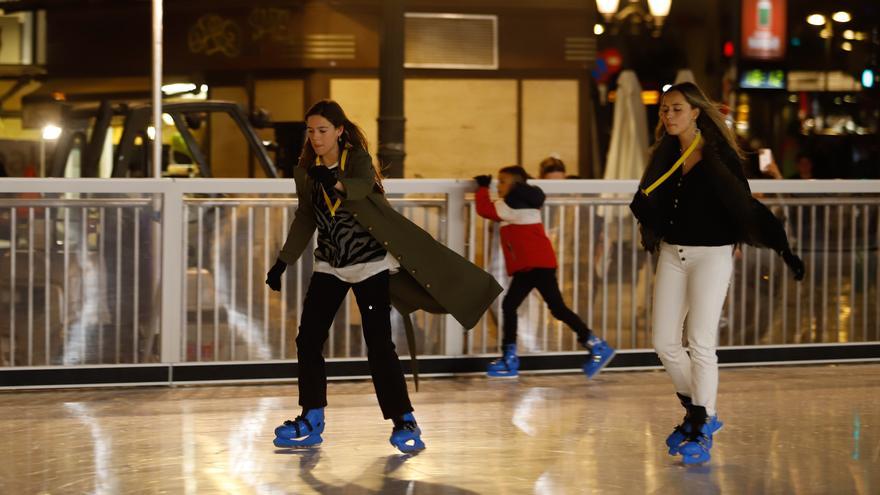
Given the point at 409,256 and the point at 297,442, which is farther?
the point at 297,442

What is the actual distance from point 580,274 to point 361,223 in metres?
3.30

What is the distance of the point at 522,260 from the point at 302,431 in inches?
109

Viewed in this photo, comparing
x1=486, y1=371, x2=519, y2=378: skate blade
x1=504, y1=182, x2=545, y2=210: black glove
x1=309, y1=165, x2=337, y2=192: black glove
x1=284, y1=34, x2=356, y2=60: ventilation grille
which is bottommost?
x1=486, y1=371, x2=519, y2=378: skate blade

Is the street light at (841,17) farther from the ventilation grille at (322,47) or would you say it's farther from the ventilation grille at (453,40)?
the ventilation grille at (322,47)

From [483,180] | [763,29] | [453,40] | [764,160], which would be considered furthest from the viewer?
[763,29]

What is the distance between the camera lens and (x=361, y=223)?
23.0 ft

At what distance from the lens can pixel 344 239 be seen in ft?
23.2

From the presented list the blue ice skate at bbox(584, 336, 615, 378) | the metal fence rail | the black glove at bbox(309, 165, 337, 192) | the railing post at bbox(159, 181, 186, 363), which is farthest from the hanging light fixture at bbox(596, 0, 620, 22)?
the black glove at bbox(309, 165, 337, 192)

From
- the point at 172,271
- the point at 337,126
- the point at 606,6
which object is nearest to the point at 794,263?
the point at 337,126

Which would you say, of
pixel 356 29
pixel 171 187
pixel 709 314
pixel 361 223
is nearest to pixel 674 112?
pixel 709 314

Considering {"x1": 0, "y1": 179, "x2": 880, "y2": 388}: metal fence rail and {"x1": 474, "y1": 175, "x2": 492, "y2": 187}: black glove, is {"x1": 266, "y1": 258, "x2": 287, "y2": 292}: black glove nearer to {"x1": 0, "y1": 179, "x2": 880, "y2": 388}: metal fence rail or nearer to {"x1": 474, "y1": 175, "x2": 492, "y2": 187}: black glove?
{"x1": 0, "y1": 179, "x2": 880, "y2": 388}: metal fence rail

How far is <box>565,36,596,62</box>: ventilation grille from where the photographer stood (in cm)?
1888

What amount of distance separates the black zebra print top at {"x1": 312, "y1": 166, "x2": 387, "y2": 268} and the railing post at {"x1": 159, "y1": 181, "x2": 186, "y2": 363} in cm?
231

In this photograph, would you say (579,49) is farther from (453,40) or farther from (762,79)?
(762,79)
